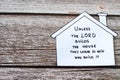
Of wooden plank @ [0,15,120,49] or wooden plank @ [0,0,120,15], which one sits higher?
wooden plank @ [0,0,120,15]

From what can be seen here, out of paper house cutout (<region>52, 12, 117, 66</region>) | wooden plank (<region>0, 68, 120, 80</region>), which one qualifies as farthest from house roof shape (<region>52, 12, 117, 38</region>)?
wooden plank (<region>0, 68, 120, 80</region>)

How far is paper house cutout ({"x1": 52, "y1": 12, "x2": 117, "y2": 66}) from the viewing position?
120cm

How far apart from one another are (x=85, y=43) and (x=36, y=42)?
0.58 feet

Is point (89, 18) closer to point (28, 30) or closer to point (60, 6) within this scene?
point (60, 6)

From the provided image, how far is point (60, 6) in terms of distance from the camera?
123 centimetres

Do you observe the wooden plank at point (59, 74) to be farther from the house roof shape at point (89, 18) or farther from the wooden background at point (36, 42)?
the house roof shape at point (89, 18)

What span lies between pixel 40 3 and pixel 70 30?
15 centimetres

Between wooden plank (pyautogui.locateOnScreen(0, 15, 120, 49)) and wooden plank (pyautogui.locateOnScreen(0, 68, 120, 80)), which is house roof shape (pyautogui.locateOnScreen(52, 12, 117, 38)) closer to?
wooden plank (pyautogui.locateOnScreen(0, 15, 120, 49))

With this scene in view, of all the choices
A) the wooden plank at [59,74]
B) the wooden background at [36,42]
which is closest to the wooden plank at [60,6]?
the wooden background at [36,42]

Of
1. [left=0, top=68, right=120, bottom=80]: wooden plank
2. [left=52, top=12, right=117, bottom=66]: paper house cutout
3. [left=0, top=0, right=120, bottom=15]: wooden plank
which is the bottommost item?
[left=0, top=68, right=120, bottom=80]: wooden plank

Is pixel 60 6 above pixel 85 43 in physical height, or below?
above

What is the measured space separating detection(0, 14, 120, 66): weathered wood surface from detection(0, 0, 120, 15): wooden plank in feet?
0.07

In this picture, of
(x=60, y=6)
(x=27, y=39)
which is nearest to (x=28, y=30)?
(x=27, y=39)

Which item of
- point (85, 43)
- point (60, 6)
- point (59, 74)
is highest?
point (60, 6)
